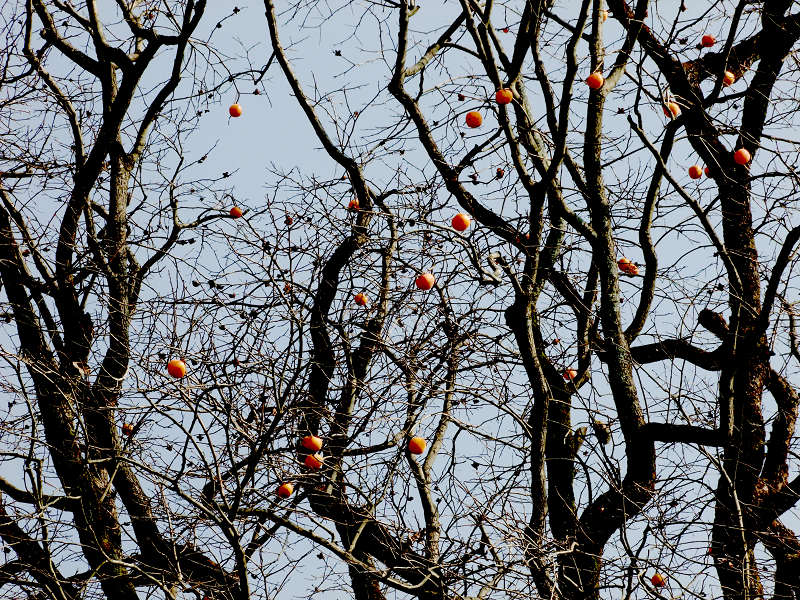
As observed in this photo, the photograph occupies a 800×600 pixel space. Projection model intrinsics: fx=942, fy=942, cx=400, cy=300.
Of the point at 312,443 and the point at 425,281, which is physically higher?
the point at 425,281

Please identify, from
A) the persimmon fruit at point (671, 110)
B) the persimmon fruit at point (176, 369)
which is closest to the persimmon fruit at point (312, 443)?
the persimmon fruit at point (176, 369)

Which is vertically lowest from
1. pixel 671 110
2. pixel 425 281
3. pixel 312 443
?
pixel 312 443

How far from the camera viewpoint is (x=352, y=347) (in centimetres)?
584

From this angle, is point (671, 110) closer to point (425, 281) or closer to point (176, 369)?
point (425, 281)

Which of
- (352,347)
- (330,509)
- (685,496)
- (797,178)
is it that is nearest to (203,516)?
(330,509)

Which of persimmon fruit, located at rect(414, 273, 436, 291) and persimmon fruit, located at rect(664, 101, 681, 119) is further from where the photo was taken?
persimmon fruit, located at rect(664, 101, 681, 119)

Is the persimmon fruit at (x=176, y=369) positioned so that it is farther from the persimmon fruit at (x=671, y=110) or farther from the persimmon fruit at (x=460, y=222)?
the persimmon fruit at (x=671, y=110)

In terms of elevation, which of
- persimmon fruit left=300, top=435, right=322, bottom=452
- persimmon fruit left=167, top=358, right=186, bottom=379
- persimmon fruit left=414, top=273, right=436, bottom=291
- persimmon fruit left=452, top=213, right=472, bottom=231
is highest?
persimmon fruit left=452, top=213, right=472, bottom=231

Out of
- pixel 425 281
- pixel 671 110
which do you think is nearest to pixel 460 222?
pixel 425 281

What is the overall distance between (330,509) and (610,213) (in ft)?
8.57

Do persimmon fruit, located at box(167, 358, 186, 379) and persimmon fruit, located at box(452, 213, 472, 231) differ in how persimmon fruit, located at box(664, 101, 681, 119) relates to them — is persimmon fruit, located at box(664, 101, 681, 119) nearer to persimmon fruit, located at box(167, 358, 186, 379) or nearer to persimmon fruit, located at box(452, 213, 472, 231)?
persimmon fruit, located at box(452, 213, 472, 231)

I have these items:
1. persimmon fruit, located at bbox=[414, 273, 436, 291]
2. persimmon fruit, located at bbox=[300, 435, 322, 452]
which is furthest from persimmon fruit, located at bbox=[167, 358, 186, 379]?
persimmon fruit, located at bbox=[414, 273, 436, 291]

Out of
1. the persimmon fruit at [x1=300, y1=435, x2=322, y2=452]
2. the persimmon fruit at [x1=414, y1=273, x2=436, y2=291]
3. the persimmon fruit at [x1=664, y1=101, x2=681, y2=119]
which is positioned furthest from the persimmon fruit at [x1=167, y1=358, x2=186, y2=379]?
the persimmon fruit at [x1=664, y1=101, x2=681, y2=119]

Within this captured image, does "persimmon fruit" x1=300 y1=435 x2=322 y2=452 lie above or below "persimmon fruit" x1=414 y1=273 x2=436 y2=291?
below
